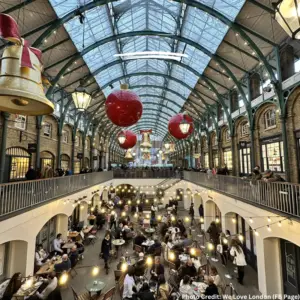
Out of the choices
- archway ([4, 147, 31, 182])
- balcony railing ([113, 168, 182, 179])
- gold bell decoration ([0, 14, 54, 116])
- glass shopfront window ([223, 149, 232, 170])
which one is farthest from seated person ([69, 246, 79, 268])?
balcony railing ([113, 168, 182, 179])

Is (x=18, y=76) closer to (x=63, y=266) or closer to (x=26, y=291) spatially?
(x=26, y=291)

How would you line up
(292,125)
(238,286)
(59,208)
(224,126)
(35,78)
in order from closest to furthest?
(35,78)
(238,286)
(292,125)
(59,208)
(224,126)

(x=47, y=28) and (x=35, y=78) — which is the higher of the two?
(x=47, y=28)

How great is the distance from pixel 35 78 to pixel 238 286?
1112 cm

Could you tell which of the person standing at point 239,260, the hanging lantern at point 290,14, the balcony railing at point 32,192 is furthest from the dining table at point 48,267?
the hanging lantern at point 290,14

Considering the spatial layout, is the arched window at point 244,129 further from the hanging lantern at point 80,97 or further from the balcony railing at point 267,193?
the hanging lantern at point 80,97

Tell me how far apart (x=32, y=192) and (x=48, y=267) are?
3.74 metres

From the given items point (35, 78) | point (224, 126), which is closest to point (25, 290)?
point (35, 78)

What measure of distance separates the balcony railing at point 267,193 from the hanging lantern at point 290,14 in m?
4.98

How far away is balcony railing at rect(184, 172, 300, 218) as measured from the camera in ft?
20.8

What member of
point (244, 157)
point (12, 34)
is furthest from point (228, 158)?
point (12, 34)

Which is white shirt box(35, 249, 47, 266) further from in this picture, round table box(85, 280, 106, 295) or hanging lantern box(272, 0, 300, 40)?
hanging lantern box(272, 0, 300, 40)

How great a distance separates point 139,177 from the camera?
25984 mm

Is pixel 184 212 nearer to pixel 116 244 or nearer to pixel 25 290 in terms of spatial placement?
pixel 116 244
